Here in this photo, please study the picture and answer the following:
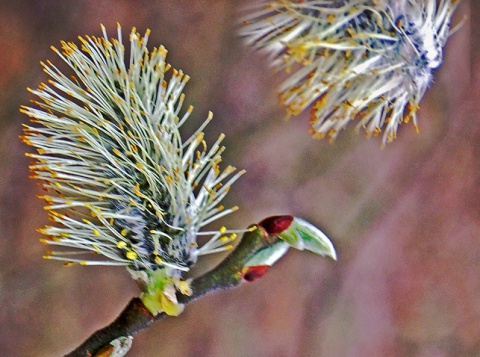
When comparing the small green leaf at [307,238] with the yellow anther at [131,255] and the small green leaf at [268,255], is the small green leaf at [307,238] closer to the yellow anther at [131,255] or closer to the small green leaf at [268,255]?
the small green leaf at [268,255]

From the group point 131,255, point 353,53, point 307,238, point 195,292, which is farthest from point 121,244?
point 353,53

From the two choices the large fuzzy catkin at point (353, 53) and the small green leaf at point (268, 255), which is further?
the small green leaf at point (268, 255)

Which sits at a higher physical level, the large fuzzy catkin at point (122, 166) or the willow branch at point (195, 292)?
the large fuzzy catkin at point (122, 166)

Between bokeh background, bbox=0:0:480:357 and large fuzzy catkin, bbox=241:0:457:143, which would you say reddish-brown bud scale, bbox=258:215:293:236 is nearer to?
bokeh background, bbox=0:0:480:357

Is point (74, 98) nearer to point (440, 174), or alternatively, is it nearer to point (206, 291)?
point (206, 291)

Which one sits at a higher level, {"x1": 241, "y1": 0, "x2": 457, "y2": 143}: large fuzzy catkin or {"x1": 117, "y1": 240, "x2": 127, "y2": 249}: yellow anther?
{"x1": 241, "y1": 0, "x2": 457, "y2": 143}: large fuzzy catkin

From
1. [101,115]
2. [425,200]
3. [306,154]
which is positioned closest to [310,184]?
[306,154]

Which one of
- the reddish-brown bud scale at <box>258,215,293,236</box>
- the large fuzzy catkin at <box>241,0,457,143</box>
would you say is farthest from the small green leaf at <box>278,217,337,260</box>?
the large fuzzy catkin at <box>241,0,457,143</box>

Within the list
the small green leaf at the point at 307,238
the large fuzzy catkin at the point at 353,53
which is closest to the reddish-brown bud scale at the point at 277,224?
the small green leaf at the point at 307,238
